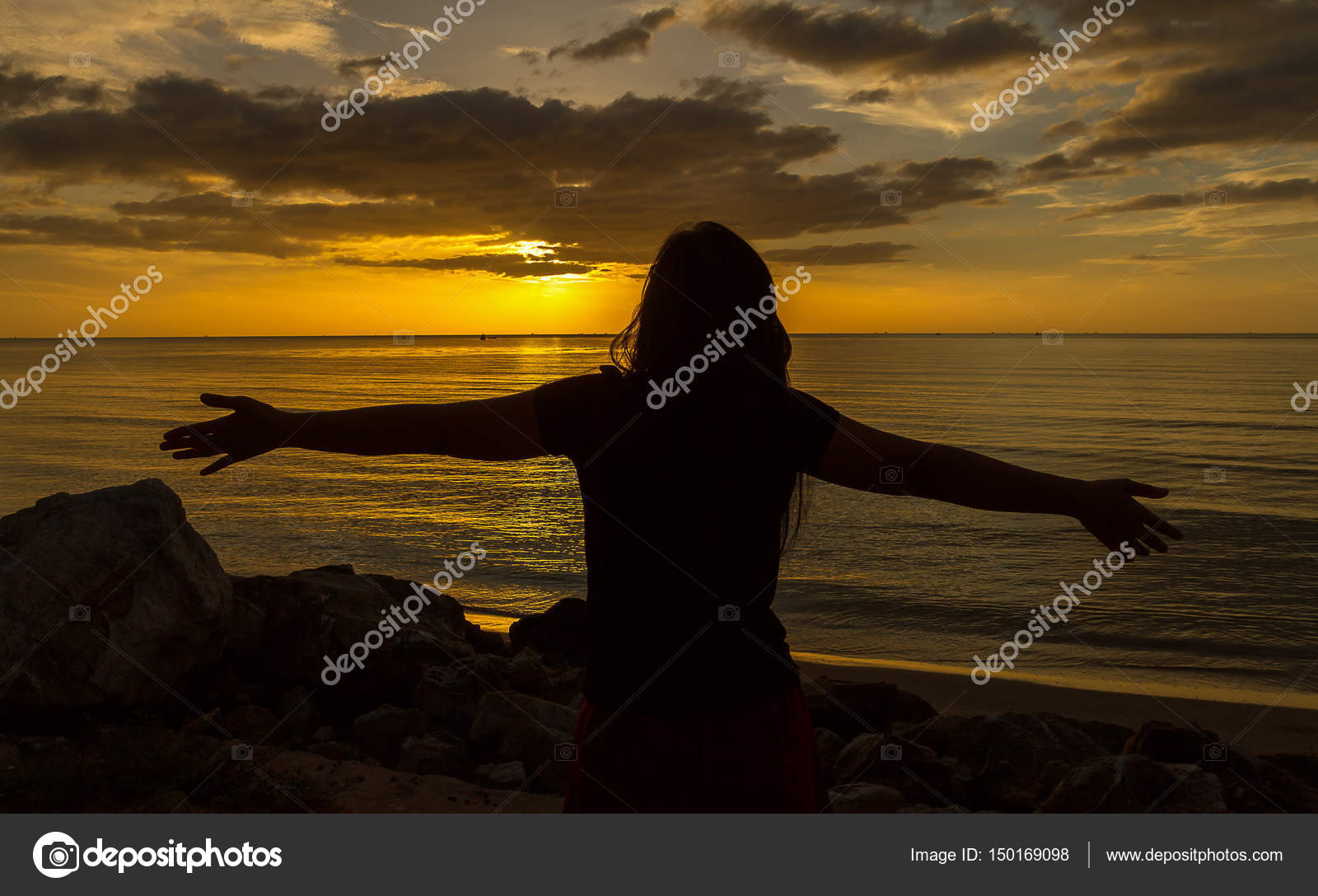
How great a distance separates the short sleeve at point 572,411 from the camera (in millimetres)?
1773

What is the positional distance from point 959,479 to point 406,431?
1.17 meters

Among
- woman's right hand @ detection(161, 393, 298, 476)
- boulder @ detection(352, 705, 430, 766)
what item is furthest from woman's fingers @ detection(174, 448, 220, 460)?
boulder @ detection(352, 705, 430, 766)

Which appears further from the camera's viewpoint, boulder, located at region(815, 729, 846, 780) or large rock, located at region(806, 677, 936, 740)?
large rock, located at region(806, 677, 936, 740)

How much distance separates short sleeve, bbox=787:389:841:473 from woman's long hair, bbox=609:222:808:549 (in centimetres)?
6

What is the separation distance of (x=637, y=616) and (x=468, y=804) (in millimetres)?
4445

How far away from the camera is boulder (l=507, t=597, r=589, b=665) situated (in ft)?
32.0

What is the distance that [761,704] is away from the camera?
1891 millimetres

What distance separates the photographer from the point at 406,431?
71.9 inches

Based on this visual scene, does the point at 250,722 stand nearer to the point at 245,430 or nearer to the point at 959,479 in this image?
the point at 245,430

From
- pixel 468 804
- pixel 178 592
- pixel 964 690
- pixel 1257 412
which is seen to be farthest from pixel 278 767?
pixel 1257 412

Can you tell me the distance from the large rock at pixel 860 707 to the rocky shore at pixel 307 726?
0.02 m

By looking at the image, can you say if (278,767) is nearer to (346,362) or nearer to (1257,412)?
(1257,412)

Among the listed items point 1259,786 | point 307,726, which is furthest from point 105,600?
point 1259,786

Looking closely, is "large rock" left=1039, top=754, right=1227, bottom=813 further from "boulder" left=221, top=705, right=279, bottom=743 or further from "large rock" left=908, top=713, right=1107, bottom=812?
"boulder" left=221, top=705, right=279, bottom=743
